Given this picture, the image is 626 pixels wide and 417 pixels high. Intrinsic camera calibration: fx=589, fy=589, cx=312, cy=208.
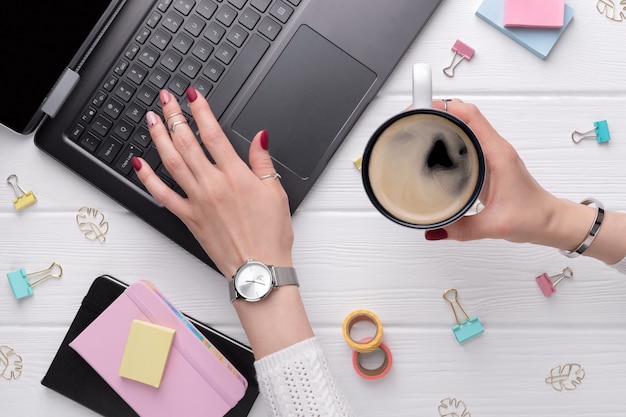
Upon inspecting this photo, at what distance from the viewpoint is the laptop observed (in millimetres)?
873

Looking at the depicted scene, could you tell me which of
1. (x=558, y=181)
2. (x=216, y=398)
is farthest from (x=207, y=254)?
(x=558, y=181)

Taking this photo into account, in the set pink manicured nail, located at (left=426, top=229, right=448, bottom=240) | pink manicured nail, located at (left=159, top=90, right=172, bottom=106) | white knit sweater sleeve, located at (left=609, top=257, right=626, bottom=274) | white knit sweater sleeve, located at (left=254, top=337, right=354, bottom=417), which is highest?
white knit sweater sleeve, located at (left=609, top=257, right=626, bottom=274)

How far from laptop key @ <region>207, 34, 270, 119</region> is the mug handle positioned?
31cm

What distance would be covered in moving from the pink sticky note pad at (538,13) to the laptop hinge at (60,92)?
26.2 inches

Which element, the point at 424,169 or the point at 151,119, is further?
the point at 151,119

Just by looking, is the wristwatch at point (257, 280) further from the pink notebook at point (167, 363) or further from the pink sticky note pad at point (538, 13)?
the pink sticky note pad at point (538, 13)

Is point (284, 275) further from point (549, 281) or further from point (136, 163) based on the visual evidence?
point (549, 281)

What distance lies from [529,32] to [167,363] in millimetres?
747

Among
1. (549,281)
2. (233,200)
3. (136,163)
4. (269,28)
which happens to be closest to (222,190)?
(233,200)

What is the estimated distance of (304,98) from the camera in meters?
0.87

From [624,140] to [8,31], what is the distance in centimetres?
92

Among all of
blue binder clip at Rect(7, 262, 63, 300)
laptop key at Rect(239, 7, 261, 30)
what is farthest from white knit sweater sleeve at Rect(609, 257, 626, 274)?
blue binder clip at Rect(7, 262, 63, 300)

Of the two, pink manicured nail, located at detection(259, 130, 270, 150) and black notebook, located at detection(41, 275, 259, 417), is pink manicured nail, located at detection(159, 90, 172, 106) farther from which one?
black notebook, located at detection(41, 275, 259, 417)

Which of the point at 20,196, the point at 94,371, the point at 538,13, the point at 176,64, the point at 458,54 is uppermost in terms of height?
the point at 538,13
